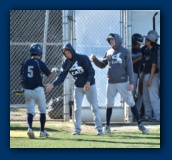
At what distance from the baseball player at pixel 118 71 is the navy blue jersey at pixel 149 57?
138 cm

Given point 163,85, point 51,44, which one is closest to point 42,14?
point 51,44

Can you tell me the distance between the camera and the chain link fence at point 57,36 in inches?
416

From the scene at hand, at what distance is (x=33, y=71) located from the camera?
8711 mm

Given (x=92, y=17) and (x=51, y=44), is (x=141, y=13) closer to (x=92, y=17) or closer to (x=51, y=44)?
(x=92, y=17)

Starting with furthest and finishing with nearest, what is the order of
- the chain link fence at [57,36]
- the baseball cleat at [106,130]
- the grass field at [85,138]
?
the chain link fence at [57,36]
the baseball cleat at [106,130]
the grass field at [85,138]

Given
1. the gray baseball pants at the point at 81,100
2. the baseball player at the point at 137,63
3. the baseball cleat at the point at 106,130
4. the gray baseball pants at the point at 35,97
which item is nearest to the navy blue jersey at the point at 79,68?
the gray baseball pants at the point at 81,100

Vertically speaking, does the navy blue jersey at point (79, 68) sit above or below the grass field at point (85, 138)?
above

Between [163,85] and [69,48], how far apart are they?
1.68 m

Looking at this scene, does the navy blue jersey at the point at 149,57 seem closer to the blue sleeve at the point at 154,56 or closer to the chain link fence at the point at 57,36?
the blue sleeve at the point at 154,56

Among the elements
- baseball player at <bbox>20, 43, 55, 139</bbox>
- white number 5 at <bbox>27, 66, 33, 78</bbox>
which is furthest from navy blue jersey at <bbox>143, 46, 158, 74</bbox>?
white number 5 at <bbox>27, 66, 33, 78</bbox>

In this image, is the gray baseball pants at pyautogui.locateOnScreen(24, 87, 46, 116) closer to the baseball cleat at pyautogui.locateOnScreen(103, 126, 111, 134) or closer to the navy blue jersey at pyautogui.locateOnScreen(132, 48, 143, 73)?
the baseball cleat at pyautogui.locateOnScreen(103, 126, 111, 134)

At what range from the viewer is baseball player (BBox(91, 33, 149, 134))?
29.9ft

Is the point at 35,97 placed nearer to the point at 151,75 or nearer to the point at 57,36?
the point at 151,75

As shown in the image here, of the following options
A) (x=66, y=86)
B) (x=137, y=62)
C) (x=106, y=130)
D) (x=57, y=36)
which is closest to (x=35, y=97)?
(x=106, y=130)
